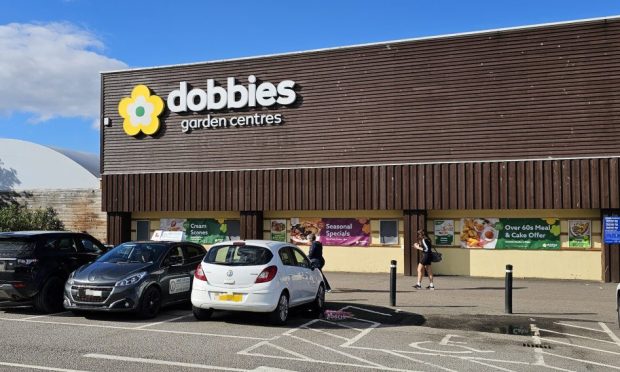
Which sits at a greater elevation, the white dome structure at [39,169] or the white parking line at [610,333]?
the white dome structure at [39,169]

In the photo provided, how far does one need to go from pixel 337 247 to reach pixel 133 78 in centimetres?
1104

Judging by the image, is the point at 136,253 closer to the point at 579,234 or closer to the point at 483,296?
the point at 483,296

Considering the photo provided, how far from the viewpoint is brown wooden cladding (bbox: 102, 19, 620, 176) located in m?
19.2

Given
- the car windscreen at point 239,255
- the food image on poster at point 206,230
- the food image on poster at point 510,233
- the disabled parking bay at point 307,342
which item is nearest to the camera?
the disabled parking bay at point 307,342

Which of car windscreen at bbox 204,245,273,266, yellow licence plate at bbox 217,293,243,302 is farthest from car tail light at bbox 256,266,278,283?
yellow licence plate at bbox 217,293,243,302

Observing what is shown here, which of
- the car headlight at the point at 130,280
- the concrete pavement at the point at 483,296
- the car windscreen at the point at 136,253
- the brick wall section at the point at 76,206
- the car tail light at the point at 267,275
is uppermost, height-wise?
the brick wall section at the point at 76,206

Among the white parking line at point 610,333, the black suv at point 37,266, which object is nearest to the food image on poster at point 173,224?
the black suv at point 37,266

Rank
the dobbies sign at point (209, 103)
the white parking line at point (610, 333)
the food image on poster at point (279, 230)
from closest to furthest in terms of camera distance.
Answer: the white parking line at point (610, 333) < the dobbies sign at point (209, 103) < the food image on poster at point (279, 230)

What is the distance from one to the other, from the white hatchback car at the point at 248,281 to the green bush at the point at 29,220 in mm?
18660

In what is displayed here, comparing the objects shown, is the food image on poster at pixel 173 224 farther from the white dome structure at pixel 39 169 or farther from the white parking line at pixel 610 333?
the white parking line at pixel 610 333

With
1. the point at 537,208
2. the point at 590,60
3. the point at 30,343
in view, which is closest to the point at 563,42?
the point at 590,60

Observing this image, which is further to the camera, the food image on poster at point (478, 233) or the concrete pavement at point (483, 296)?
the food image on poster at point (478, 233)

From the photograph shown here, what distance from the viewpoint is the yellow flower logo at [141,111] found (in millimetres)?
24797

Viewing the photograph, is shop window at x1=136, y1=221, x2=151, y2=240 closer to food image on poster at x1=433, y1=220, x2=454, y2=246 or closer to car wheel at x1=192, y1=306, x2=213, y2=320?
food image on poster at x1=433, y1=220, x2=454, y2=246
